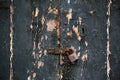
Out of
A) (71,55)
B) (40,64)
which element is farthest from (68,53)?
(40,64)

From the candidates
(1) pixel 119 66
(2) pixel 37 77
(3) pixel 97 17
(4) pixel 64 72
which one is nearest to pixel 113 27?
(3) pixel 97 17

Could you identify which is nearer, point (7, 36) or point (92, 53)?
point (92, 53)

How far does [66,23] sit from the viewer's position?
5.94ft

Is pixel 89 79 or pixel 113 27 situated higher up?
pixel 113 27

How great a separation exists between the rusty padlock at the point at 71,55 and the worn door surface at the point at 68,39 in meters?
0.02

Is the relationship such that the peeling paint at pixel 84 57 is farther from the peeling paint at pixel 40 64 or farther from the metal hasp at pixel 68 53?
the peeling paint at pixel 40 64

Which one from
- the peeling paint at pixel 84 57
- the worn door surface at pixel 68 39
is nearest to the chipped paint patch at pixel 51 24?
the worn door surface at pixel 68 39

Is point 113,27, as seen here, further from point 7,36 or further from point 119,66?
point 7,36

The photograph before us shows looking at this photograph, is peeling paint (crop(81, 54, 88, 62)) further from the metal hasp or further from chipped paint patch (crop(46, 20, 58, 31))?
chipped paint patch (crop(46, 20, 58, 31))

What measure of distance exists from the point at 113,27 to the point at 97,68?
0.80ft

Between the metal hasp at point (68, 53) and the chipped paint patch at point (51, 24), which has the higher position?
the chipped paint patch at point (51, 24)

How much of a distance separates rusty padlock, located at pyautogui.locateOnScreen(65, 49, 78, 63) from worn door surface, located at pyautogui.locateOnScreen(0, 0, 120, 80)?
0.7 inches

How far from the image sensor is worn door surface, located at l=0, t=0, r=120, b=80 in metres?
1.78

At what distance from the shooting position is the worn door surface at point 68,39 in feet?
5.84
